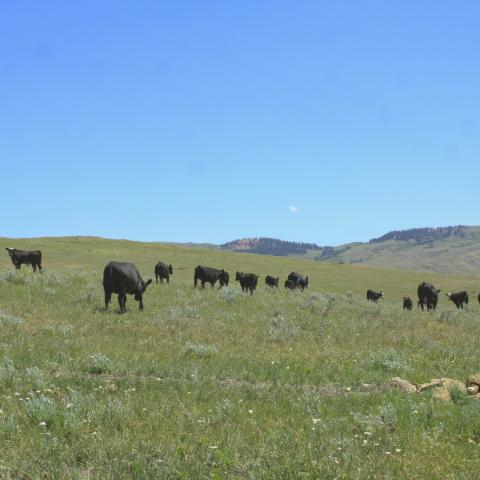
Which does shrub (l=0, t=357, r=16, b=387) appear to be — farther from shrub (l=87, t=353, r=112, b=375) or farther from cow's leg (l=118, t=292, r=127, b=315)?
cow's leg (l=118, t=292, r=127, b=315)

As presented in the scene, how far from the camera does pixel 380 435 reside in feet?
23.4

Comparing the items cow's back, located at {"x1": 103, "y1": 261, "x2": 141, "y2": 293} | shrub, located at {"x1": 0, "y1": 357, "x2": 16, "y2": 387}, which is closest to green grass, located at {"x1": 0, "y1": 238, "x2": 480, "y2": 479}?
shrub, located at {"x1": 0, "y1": 357, "x2": 16, "y2": 387}

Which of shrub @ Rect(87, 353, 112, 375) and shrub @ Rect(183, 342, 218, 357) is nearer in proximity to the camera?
shrub @ Rect(87, 353, 112, 375)

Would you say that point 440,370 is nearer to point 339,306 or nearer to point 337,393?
point 337,393

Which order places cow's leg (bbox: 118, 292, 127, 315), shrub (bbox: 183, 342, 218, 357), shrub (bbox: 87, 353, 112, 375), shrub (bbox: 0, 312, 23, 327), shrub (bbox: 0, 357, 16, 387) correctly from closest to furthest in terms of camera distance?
shrub (bbox: 0, 357, 16, 387) → shrub (bbox: 87, 353, 112, 375) → shrub (bbox: 183, 342, 218, 357) → shrub (bbox: 0, 312, 23, 327) → cow's leg (bbox: 118, 292, 127, 315)

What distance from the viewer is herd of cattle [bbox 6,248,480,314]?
793 inches

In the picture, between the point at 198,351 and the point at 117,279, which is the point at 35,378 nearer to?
the point at 198,351

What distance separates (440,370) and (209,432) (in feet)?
23.9

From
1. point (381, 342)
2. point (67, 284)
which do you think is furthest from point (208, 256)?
point (381, 342)

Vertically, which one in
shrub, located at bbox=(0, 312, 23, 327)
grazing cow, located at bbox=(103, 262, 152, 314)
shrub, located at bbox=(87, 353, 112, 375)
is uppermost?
grazing cow, located at bbox=(103, 262, 152, 314)

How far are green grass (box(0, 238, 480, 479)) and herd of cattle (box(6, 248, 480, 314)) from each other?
2.63 ft

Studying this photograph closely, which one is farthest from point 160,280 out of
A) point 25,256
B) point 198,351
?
point 198,351

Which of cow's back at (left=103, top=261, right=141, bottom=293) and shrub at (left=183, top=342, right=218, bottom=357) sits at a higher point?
cow's back at (left=103, top=261, right=141, bottom=293)

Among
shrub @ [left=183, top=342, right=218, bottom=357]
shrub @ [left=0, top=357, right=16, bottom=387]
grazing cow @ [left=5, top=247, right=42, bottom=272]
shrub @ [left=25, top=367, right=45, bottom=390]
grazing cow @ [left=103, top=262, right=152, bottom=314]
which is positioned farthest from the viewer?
grazing cow @ [left=5, top=247, right=42, bottom=272]
